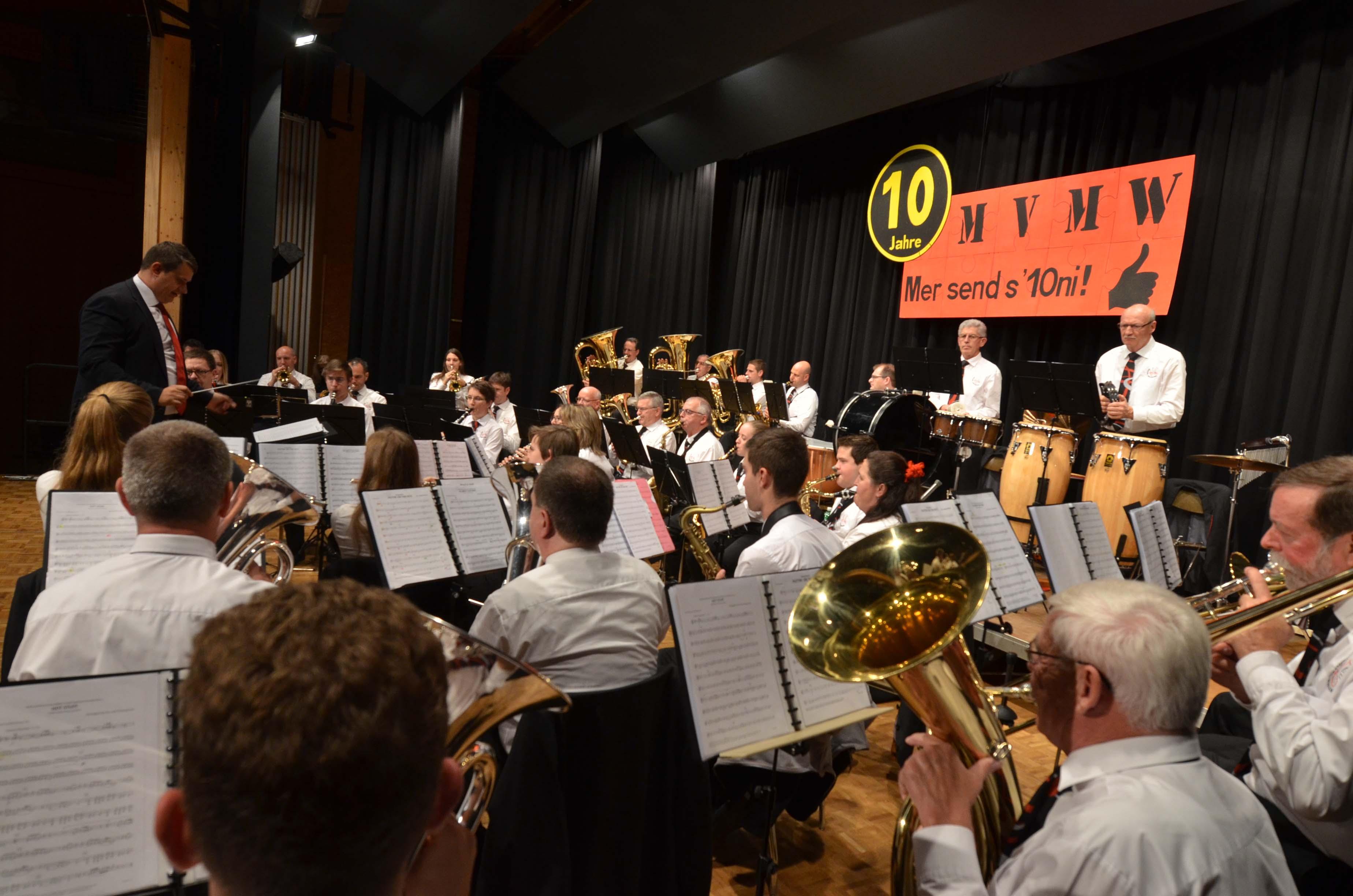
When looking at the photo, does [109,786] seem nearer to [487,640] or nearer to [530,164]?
[487,640]

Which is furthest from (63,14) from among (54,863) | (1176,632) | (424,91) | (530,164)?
(1176,632)

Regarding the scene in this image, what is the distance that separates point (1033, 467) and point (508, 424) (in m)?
4.61

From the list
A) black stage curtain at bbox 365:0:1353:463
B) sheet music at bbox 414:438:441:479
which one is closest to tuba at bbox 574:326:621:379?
black stage curtain at bbox 365:0:1353:463

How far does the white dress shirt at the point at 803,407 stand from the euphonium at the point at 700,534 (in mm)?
4530

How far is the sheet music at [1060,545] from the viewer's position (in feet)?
10.3

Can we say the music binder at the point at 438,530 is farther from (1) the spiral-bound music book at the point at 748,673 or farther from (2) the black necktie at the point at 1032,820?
(2) the black necktie at the point at 1032,820

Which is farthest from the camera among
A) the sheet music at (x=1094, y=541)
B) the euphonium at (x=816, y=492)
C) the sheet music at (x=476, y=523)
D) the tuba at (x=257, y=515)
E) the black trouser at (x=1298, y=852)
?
the euphonium at (x=816, y=492)

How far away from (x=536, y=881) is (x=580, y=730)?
0.30m

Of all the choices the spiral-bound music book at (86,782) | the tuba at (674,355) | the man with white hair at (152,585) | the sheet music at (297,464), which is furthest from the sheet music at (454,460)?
the tuba at (674,355)

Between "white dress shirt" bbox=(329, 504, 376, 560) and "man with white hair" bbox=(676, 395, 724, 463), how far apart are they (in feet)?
10.1


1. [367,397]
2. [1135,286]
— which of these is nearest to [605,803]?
[1135,286]

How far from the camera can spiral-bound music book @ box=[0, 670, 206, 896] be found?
42.6 inches

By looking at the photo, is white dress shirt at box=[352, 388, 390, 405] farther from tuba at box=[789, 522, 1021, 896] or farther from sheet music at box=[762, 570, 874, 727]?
tuba at box=[789, 522, 1021, 896]

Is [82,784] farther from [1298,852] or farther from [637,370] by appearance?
[637,370]
